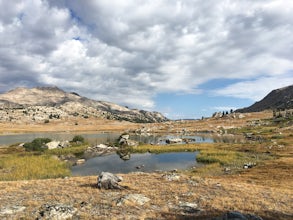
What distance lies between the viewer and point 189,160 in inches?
2842

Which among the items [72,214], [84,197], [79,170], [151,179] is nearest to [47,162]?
[79,170]

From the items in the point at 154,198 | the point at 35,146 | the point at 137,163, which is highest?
the point at 35,146

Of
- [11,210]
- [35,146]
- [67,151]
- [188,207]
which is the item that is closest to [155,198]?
[188,207]

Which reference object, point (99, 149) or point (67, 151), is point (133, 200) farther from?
point (99, 149)

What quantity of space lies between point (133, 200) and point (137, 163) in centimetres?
4325

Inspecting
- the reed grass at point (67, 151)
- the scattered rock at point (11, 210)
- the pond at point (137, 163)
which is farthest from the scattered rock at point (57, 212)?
the reed grass at point (67, 151)

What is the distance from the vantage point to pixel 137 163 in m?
68.4

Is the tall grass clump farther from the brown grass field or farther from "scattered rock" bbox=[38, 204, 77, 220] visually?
"scattered rock" bbox=[38, 204, 77, 220]

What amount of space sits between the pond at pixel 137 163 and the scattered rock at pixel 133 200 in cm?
3017

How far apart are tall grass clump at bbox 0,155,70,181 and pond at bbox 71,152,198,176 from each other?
12.3 feet

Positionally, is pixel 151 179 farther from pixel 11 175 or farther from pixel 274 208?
pixel 11 175

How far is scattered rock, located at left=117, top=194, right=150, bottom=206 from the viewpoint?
24594 mm

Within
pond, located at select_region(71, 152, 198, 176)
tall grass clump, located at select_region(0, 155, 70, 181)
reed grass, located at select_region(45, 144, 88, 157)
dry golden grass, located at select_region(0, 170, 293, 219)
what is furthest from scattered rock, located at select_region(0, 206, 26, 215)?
reed grass, located at select_region(45, 144, 88, 157)

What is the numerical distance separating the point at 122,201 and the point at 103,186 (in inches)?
229
